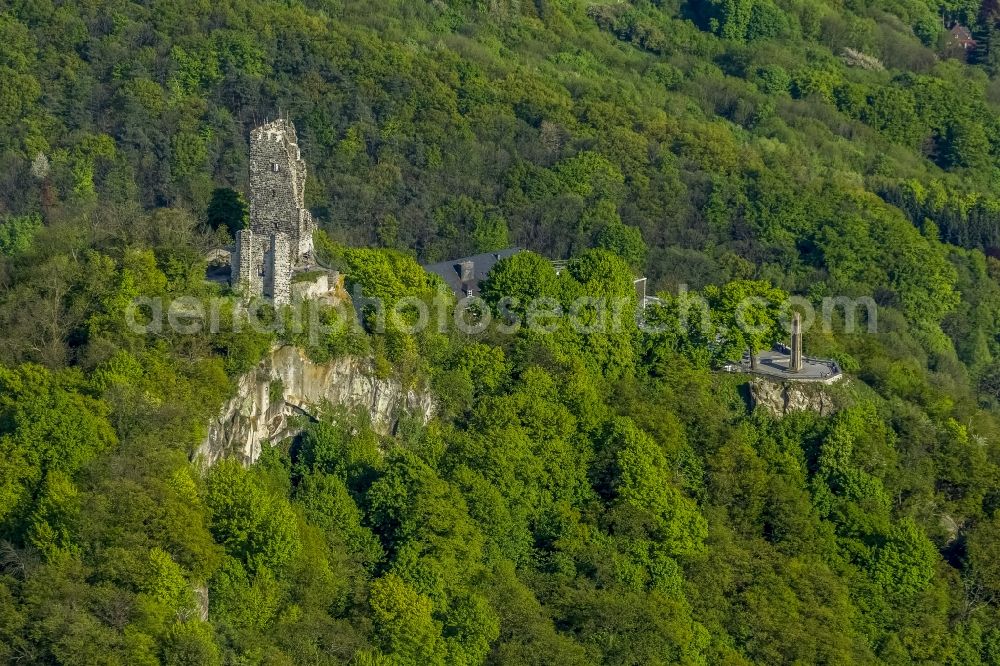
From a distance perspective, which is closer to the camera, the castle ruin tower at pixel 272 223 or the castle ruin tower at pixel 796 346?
the castle ruin tower at pixel 272 223

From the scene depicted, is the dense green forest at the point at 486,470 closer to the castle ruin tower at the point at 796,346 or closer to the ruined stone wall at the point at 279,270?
the ruined stone wall at the point at 279,270

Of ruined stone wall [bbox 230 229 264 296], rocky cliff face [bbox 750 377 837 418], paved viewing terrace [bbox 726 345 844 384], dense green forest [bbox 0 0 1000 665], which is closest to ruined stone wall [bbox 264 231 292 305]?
ruined stone wall [bbox 230 229 264 296]

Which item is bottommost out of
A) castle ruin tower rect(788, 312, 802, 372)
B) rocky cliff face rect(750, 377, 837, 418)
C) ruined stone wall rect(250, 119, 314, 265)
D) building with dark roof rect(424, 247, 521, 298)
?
building with dark roof rect(424, 247, 521, 298)

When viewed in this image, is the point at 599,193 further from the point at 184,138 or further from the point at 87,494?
the point at 87,494

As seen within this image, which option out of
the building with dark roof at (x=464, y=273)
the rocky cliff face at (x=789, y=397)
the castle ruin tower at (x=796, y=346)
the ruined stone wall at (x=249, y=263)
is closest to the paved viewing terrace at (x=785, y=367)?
the castle ruin tower at (x=796, y=346)

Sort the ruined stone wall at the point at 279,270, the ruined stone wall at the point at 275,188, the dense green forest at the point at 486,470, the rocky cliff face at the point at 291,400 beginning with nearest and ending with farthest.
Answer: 1. the dense green forest at the point at 486,470
2. the rocky cliff face at the point at 291,400
3. the ruined stone wall at the point at 279,270
4. the ruined stone wall at the point at 275,188

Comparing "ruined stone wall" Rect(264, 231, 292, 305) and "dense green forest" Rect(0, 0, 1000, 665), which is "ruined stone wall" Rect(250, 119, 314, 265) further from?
"dense green forest" Rect(0, 0, 1000, 665)

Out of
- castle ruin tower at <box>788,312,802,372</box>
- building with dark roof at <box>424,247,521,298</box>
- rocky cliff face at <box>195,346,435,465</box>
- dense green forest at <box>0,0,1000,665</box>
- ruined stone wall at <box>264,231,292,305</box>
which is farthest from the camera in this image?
building with dark roof at <box>424,247,521,298</box>
